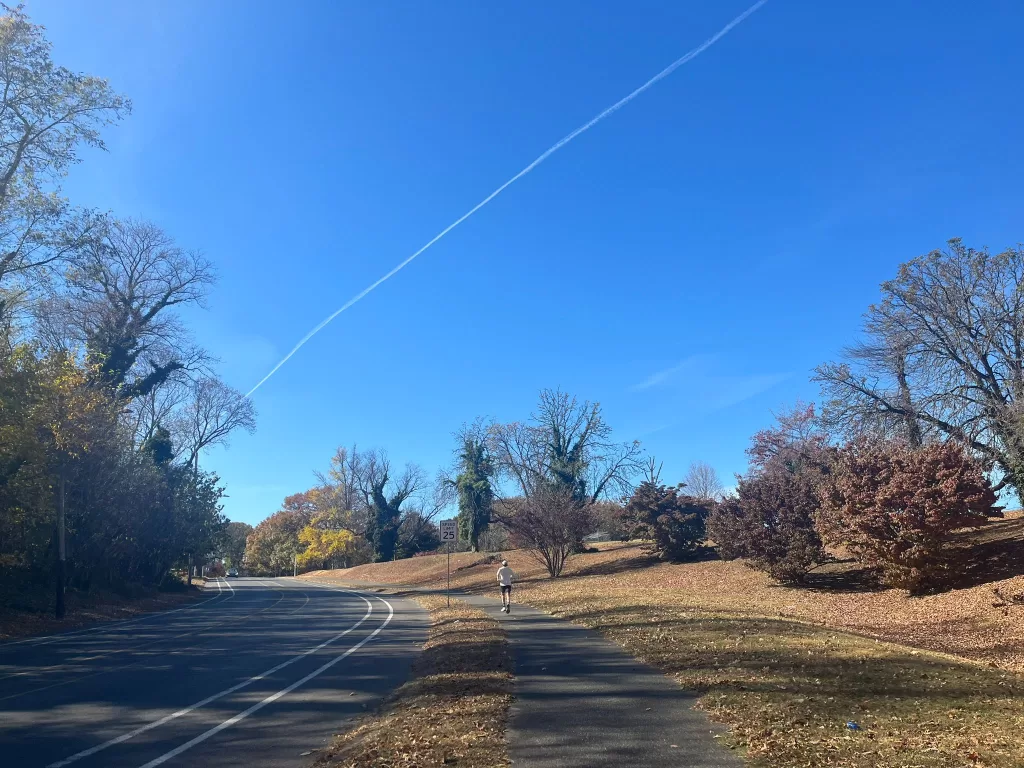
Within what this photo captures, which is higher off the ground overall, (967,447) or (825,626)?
(967,447)

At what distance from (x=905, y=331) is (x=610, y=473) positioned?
26.3 m

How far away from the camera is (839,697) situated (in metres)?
7.72

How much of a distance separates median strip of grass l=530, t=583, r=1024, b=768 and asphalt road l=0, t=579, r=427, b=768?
13.7 feet

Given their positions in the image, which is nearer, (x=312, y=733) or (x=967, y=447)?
(x=312, y=733)

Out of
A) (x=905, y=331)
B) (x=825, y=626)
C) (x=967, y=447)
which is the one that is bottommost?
(x=825, y=626)

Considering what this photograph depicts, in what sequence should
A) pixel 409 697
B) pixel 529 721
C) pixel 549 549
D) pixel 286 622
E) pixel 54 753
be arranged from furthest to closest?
pixel 549 549
pixel 286 622
pixel 409 697
pixel 529 721
pixel 54 753

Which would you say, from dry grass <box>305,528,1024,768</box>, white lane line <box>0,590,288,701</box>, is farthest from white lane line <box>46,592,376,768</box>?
dry grass <box>305,528,1024,768</box>

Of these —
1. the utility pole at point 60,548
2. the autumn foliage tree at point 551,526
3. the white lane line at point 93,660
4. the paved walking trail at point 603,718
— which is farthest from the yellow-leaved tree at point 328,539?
the paved walking trail at point 603,718

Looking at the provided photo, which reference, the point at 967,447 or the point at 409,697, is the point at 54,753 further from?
the point at 967,447

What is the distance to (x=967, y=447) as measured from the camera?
969 inches

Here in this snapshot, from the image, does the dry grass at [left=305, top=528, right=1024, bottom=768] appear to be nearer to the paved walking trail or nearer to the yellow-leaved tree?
the paved walking trail

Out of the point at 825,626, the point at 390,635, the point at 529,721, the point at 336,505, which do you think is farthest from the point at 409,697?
the point at 336,505

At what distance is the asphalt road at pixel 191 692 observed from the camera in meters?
7.12

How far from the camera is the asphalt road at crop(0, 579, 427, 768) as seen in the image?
7.12 m
